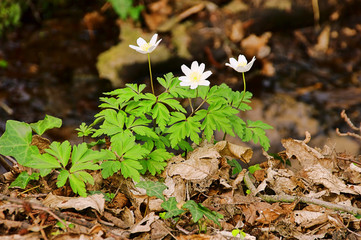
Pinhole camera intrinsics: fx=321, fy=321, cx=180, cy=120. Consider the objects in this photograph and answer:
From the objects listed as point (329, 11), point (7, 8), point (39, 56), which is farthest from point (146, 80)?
point (329, 11)

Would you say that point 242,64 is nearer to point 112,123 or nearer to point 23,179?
point 112,123

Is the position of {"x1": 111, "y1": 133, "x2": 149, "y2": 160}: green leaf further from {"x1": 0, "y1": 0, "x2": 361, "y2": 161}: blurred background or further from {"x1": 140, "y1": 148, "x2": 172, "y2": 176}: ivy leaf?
{"x1": 0, "y1": 0, "x2": 361, "y2": 161}: blurred background

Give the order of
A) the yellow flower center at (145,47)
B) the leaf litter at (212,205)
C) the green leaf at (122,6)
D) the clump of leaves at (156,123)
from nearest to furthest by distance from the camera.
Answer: the leaf litter at (212,205), the clump of leaves at (156,123), the yellow flower center at (145,47), the green leaf at (122,6)

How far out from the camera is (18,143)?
190 centimetres

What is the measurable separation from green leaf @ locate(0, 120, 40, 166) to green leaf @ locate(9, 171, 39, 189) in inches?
6.7

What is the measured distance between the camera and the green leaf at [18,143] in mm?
1853

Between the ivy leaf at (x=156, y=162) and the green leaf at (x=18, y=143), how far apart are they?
640mm

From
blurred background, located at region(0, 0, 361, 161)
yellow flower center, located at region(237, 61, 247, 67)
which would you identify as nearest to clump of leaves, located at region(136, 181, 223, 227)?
yellow flower center, located at region(237, 61, 247, 67)

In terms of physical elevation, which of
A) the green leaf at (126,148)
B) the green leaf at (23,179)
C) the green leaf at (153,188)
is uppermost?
the green leaf at (126,148)

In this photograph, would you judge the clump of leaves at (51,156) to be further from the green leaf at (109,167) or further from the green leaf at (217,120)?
the green leaf at (217,120)

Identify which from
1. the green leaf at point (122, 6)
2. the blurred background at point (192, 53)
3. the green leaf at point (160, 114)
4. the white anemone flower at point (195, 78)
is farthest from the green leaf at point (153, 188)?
the green leaf at point (122, 6)

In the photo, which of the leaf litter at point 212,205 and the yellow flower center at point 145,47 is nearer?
the leaf litter at point 212,205

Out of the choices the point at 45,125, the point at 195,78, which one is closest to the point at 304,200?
the point at 195,78

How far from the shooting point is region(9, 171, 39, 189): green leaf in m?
1.93
